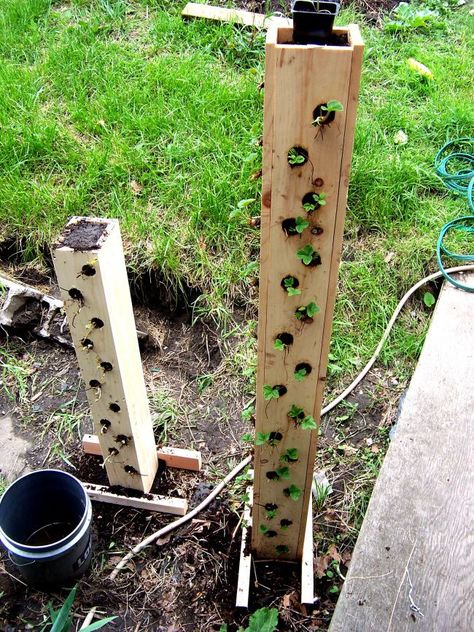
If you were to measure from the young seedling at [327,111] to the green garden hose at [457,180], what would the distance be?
1.74 m

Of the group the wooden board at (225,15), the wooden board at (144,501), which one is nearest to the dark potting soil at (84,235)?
the wooden board at (144,501)

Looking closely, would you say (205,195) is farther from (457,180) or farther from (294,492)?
(294,492)

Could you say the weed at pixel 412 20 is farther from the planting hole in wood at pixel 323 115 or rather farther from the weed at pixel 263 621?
the weed at pixel 263 621

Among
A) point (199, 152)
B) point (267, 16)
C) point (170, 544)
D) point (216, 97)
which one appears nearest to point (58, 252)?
point (170, 544)

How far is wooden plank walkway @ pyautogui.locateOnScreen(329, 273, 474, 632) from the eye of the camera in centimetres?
158

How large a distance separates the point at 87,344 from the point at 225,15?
9.39 feet

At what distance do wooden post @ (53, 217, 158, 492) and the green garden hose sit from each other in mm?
1506

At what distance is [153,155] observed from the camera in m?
2.96

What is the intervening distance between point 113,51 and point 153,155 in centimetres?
100

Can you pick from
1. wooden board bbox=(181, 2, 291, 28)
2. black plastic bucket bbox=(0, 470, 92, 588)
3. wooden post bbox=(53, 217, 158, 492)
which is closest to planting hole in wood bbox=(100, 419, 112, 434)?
wooden post bbox=(53, 217, 158, 492)

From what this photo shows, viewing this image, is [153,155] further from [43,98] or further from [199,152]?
[43,98]

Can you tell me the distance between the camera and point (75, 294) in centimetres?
154

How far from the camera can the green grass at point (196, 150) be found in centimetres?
257

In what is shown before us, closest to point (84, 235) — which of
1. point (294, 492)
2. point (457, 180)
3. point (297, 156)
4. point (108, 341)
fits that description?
point (108, 341)
